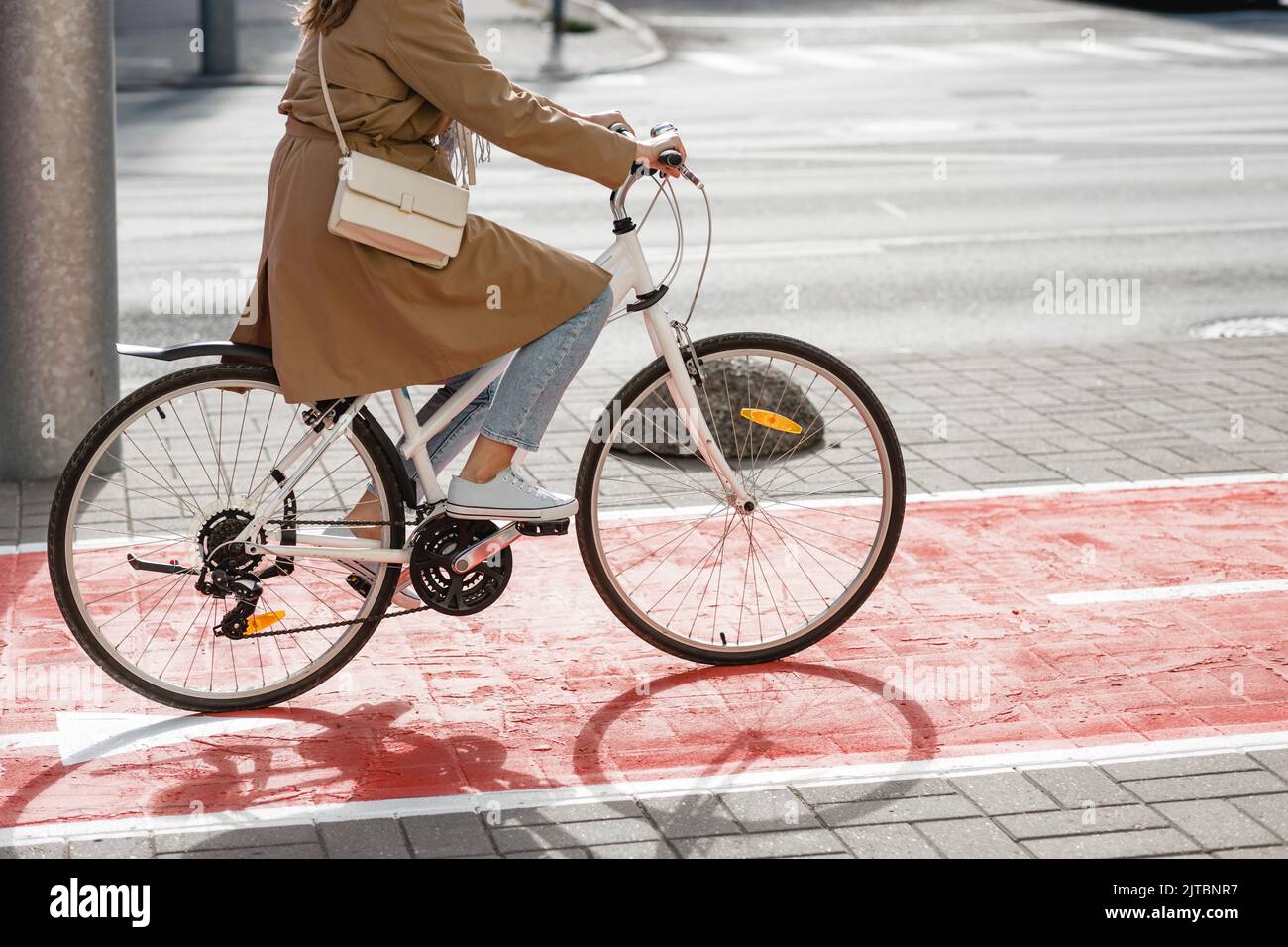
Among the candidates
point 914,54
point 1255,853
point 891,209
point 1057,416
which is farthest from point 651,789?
point 914,54

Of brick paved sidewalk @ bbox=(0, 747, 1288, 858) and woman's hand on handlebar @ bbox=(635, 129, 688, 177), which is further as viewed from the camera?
woman's hand on handlebar @ bbox=(635, 129, 688, 177)

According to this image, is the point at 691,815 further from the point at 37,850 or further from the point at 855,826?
the point at 37,850

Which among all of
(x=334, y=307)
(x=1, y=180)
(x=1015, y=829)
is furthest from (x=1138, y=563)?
(x=1, y=180)

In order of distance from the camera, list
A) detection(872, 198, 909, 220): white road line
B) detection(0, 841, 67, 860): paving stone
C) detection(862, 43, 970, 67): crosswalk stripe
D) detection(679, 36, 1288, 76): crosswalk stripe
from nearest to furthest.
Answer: detection(0, 841, 67, 860): paving stone
detection(872, 198, 909, 220): white road line
detection(679, 36, 1288, 76): crosswalk stripe
detection(862, 43, 970, 67): crosswalk stripe

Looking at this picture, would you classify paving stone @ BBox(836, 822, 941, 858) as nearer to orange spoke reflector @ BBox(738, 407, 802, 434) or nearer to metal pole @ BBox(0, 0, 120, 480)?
orange spoke reflector @ BBox(738, 407, 802, 434)

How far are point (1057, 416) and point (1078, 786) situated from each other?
3783mm

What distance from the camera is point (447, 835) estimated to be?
3896 millimetres

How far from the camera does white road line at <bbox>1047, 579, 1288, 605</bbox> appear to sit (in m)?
5.48

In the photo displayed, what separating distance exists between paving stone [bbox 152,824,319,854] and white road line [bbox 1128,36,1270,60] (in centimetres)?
2294

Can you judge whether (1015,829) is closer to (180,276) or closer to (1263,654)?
(1263,654)

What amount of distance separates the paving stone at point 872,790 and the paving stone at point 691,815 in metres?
0.21

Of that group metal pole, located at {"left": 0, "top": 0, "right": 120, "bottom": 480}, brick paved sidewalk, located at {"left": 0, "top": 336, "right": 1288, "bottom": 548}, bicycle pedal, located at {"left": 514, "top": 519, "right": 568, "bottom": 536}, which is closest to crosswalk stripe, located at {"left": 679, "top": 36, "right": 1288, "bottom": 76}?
brick paved sidewalk, located at {"left": 0, "top": 336, "right": 1288, "bottom": 548}

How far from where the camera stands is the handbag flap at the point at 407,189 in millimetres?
4129
